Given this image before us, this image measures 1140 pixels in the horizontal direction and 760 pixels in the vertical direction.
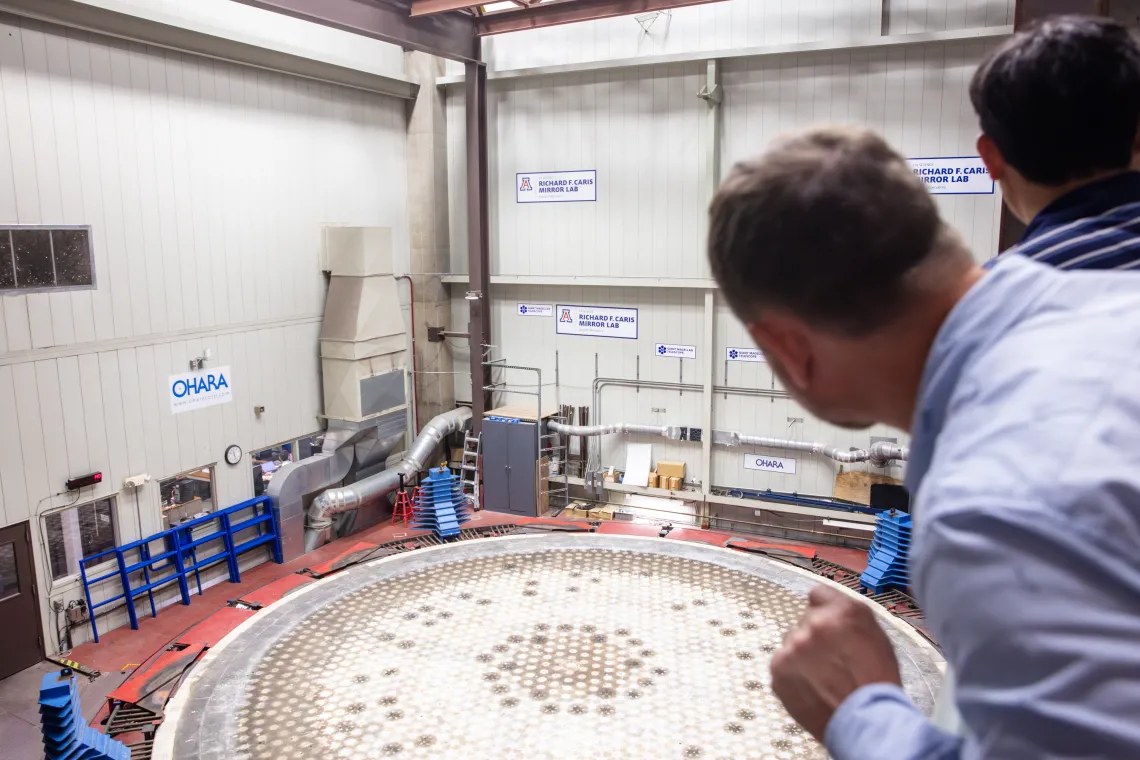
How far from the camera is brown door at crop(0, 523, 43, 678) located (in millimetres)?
7766

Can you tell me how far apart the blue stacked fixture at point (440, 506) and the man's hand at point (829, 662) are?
9439mm

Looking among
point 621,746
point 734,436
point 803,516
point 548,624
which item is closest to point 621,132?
point 734,436

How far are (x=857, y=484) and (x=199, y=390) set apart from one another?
8.40 metres

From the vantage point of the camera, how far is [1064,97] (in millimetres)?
1556

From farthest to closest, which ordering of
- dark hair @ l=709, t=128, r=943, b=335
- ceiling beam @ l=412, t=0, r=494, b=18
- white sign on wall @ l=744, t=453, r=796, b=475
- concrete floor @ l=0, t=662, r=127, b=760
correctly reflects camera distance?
white sign on wall @ l=744, t=453, r=796, b=475
ceiling beam @ l=412, t=0, r=494, b=18
concrete floor @ l=0, t=662, r=127, b=760
dark hair @ l=709, t=128, r=943, b=335

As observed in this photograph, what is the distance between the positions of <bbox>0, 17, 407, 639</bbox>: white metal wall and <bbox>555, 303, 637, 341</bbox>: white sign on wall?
336 centimetres

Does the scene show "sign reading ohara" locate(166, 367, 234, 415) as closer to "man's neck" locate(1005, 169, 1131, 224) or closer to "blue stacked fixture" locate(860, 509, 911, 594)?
"blue stacked fixture" locate(860, 509, 911, 594)

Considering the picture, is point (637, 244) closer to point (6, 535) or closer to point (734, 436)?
point (734, 436)

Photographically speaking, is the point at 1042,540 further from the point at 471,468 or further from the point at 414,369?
the point at 414,369

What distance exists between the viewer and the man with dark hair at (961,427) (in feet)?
2.25

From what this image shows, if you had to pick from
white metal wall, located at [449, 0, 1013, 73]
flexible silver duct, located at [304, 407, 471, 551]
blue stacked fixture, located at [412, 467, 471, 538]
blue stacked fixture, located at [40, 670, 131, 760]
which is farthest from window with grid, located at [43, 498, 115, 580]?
white metal wall, located at [449, 0, 1013, 73]

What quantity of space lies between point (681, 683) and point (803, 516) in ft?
16.7

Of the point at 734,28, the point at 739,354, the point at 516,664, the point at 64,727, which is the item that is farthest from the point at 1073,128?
the point at 734,28

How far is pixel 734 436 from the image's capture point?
450 inches
